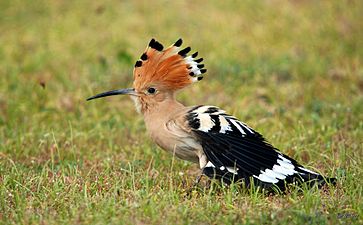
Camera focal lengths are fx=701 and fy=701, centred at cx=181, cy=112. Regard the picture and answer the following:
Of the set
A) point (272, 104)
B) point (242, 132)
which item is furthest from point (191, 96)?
point (242, 132)

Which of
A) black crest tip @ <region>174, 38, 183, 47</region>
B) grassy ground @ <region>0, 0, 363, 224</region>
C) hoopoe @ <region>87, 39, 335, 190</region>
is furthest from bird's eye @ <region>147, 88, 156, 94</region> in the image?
Answer: grassy ground @ <region>0, 0, 363, 224</region>

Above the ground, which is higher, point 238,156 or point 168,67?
point 168,67

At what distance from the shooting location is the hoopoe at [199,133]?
4.07 m

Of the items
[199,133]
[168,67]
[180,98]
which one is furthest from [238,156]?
[180,98]

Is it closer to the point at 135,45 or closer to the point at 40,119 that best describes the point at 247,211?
the point at 40,119

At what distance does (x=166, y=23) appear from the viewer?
8562 mm

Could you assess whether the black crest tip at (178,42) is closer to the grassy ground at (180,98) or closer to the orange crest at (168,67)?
the orange crest at (168,67)

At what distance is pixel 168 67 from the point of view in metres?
4.40

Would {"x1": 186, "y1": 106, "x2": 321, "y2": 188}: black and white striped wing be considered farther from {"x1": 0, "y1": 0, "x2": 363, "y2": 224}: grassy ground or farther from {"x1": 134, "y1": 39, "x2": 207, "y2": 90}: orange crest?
{"x1": 134, "y1": 39, "x2": 207, "y2": 90}: orange crest

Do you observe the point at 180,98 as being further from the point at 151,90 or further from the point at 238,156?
the point at 238,156

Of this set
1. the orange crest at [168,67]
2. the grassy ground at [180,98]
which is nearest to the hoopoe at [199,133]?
the orange crest at [168,67]

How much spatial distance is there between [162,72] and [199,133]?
53 cm

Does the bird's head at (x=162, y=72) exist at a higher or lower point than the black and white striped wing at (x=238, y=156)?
higher

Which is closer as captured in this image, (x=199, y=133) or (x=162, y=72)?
(x=199, y=133)
